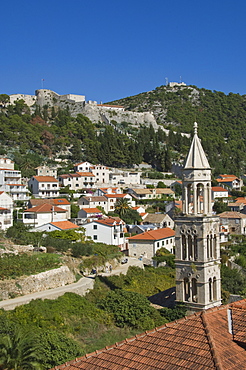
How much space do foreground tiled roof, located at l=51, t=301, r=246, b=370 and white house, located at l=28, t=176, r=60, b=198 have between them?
181 feet

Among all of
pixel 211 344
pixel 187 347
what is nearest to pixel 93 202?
pixel 187 347

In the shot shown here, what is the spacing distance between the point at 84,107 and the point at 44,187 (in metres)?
67.6

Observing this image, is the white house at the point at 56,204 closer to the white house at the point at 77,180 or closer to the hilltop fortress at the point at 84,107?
the white house at the point at 77,180

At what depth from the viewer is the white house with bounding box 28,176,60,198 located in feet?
213

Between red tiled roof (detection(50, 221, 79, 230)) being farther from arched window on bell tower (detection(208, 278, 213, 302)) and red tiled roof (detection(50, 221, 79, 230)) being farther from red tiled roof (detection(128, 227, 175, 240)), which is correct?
arched window on bell tower (detection(208, 278, 213, 302))

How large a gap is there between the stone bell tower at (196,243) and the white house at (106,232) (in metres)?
22.2

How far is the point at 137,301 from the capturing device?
26.3m

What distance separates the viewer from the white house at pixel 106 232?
46.8m

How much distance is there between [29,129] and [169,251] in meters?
54.7

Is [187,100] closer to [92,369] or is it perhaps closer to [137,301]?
[137,301]

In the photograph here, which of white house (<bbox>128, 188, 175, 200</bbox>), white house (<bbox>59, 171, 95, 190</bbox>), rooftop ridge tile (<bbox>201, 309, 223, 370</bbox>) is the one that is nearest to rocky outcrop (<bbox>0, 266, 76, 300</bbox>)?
rooftop ridge tile (<bbox>201, 309, 223, 370</bbox>)

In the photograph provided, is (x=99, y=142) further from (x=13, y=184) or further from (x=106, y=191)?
(x=13, y=184)

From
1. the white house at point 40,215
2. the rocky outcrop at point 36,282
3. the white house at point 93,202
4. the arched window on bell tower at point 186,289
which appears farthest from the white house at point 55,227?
the arched window on bell tower at point 186,289

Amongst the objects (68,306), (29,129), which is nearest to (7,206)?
(68,306)
